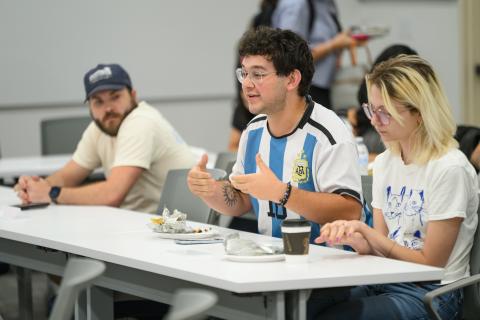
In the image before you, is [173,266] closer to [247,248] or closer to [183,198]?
[247,248]

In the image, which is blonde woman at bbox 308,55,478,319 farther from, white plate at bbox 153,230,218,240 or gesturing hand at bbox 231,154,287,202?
white plate at bbox 153,230,218,240

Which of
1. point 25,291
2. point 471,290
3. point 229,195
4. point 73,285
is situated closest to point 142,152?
point 25,291

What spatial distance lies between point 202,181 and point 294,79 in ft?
1.63

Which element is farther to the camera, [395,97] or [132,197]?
[132,197]

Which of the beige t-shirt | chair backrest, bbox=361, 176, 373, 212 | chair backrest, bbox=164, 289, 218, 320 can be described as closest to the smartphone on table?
the beige t-shirt

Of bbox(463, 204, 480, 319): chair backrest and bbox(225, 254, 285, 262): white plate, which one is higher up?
bbox(225, 254, 285, 262): white plate

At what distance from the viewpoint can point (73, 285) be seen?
2.05m

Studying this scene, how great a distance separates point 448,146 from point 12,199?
2.29m

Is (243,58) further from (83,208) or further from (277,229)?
(83,208)

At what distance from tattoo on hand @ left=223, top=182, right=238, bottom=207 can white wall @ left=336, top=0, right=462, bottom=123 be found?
531cm

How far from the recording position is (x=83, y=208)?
13.4 ft

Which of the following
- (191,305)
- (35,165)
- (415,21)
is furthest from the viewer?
(415,21)

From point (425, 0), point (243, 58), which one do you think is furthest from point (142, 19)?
point (243, 58)

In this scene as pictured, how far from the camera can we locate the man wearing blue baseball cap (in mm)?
4188
